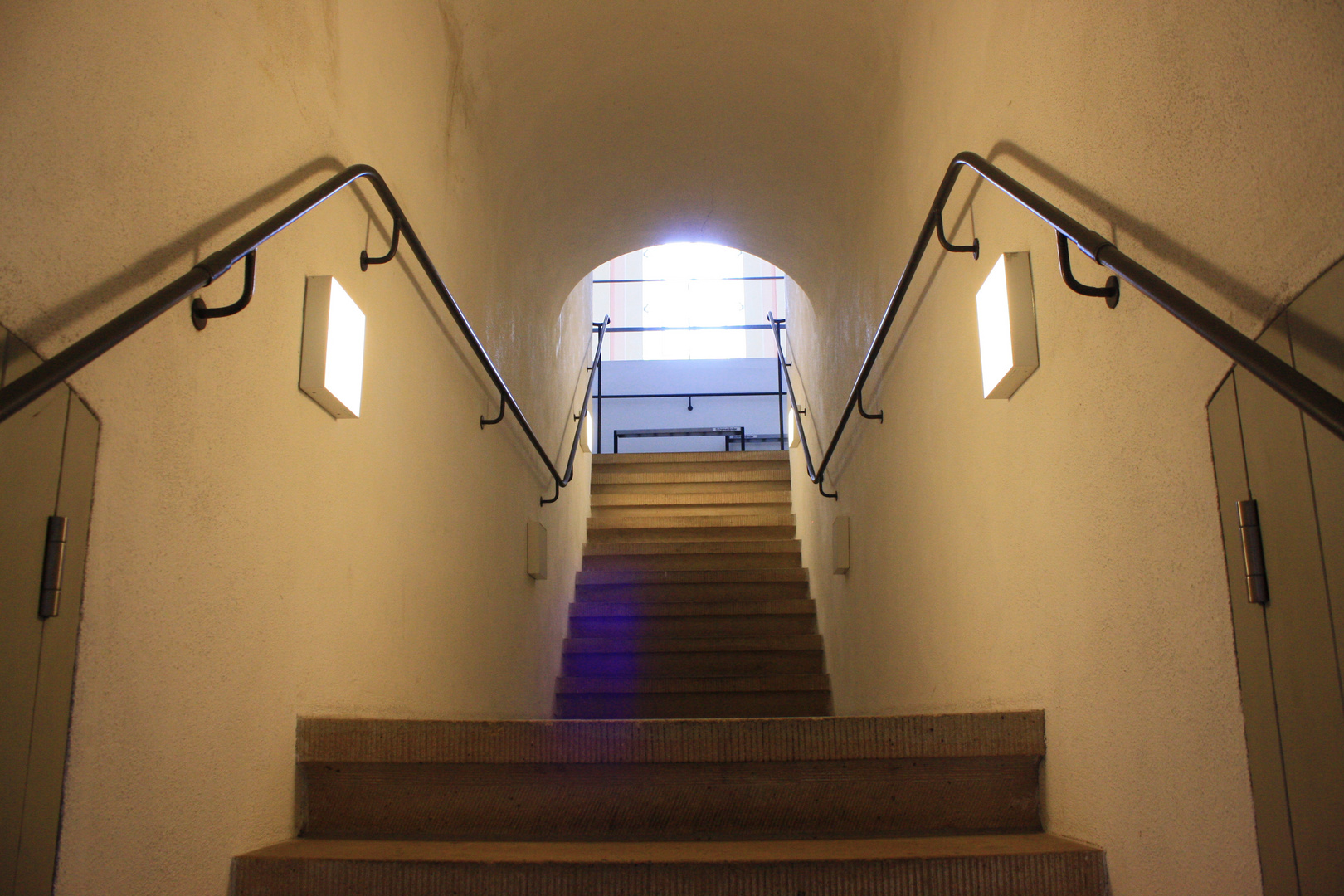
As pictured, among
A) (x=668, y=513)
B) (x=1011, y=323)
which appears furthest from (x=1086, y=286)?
(x=668, y=513)

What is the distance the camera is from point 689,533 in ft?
19.4

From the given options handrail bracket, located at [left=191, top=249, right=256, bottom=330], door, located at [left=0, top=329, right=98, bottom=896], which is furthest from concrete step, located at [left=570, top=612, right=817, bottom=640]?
door, located at [left=0, top=329, right=98, bottom=896]

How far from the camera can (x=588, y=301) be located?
6316mm

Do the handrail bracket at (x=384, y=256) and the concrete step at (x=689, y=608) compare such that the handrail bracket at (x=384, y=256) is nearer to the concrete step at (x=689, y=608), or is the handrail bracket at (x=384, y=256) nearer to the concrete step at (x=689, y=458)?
the concrete step at (x=689, y=608)

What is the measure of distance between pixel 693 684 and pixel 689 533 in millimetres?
1505

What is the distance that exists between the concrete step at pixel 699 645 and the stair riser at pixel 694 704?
0.29 meters

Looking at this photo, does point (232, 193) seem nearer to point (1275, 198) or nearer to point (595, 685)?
point (1275, 198)

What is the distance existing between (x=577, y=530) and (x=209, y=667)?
4.16 meters

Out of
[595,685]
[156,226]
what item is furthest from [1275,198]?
[595,685]

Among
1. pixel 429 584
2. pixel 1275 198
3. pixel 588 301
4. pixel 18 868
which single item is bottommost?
pixel 18 868

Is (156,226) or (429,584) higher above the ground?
(156,226)

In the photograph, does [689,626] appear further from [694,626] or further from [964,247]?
[964,247]

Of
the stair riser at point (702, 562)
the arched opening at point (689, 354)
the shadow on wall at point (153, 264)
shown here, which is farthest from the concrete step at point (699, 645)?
the arched opening at point (689, 354)

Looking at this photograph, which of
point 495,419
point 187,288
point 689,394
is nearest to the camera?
point 187,288
